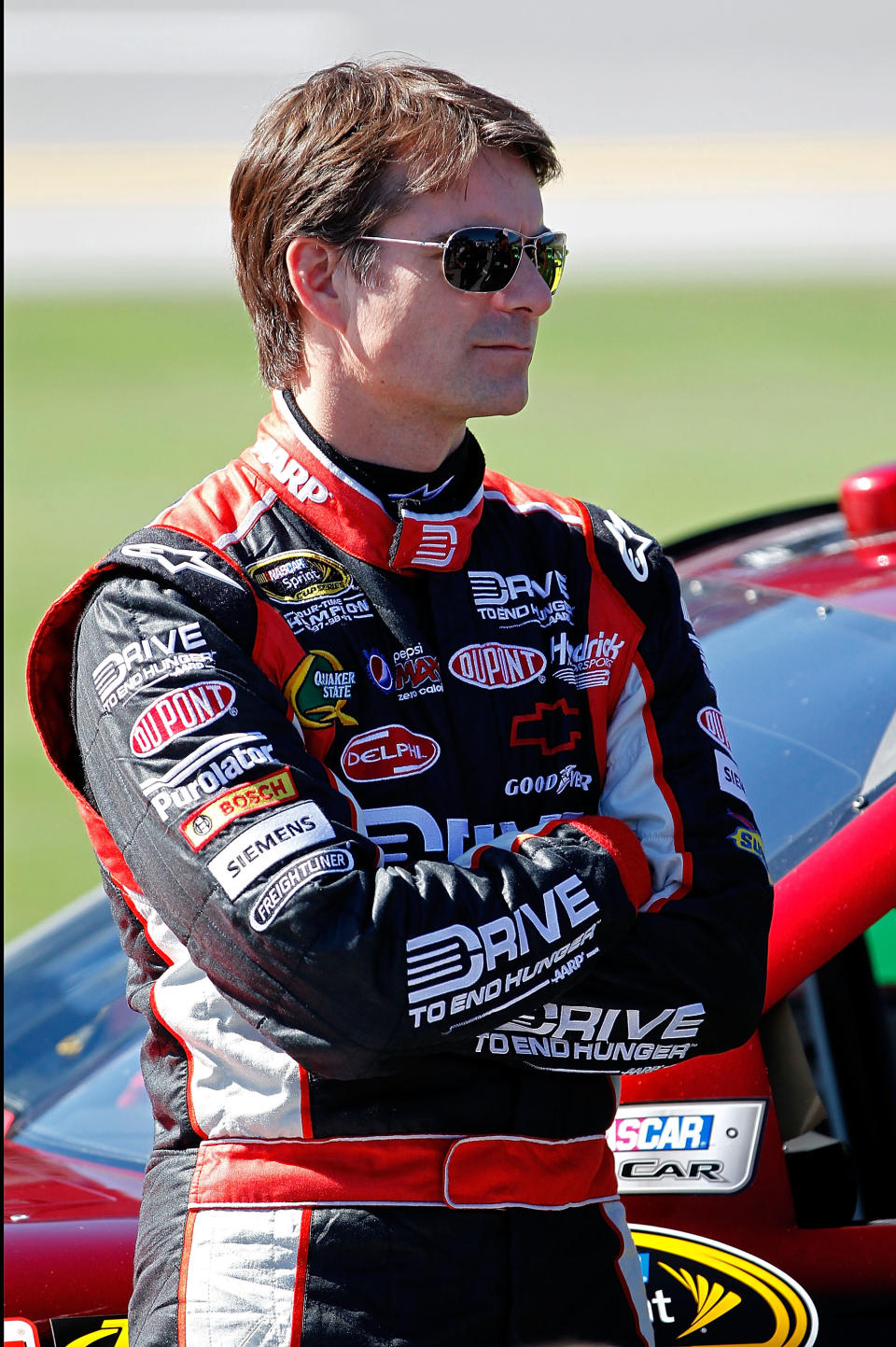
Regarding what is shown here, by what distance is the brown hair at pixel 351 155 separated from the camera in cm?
177

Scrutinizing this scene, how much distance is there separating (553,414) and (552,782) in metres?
13.3

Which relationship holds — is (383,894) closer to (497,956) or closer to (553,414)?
(497,956)

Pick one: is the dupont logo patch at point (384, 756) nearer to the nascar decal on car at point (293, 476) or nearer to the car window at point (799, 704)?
the nascar decal on car at point (293, 476)

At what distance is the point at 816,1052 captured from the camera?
9.45 feet

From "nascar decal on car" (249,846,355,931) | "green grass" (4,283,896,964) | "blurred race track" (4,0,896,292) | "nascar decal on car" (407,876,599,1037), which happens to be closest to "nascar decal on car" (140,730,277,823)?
"nascar decal on car" (249,846,355,931)

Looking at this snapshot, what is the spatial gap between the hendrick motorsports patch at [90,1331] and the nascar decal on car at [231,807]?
2.14ft

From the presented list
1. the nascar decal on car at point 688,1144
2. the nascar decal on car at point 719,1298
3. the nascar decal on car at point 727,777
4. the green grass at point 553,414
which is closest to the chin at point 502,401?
the nascar decal on car at point 727,777

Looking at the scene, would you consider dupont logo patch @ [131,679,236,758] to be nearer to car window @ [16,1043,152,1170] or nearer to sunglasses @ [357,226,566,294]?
sunglasses @ [357,226,566,294]

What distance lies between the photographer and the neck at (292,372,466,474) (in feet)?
5.93

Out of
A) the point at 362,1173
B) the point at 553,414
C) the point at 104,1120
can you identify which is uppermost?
the point at 362,1173

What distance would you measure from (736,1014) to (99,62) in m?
28.5

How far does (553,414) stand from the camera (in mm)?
14789

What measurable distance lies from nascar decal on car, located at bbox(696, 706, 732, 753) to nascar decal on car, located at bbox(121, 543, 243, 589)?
54 centimetres

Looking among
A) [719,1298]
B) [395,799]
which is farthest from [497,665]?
[719,1298]
